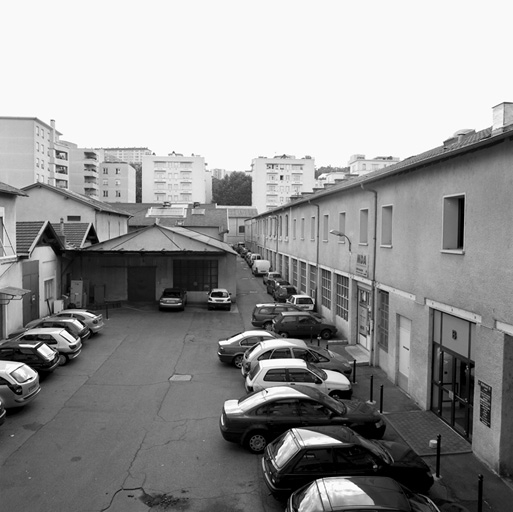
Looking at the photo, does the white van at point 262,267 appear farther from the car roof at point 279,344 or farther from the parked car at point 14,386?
the parked car at point 14,386

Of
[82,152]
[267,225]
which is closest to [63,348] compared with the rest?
[267,225]

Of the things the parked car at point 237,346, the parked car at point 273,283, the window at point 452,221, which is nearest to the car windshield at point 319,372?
the parked car at point 237,346

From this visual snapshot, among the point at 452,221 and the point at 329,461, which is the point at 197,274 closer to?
the point at 452,221

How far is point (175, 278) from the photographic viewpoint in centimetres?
3400

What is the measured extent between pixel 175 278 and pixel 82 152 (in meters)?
68.0

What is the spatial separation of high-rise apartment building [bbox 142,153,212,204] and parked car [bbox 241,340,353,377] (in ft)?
279

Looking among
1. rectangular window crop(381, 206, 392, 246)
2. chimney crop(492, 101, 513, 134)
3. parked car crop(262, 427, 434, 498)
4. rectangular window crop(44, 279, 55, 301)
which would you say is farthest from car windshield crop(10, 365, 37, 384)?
rectangular window crop(44, 279, 55, 301)

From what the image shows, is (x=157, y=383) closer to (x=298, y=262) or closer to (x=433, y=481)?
(x=433, y=481)

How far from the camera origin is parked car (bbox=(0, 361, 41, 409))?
13.3 metres

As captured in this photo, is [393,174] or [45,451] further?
[393,174]

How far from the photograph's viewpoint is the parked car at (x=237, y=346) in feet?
61.5

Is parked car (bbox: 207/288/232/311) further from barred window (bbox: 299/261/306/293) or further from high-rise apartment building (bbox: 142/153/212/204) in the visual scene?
high-rise apartment building (bbox: 142/153/212/204)

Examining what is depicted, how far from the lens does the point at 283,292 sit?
108 feet

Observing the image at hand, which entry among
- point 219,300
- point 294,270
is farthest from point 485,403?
point 294,270
